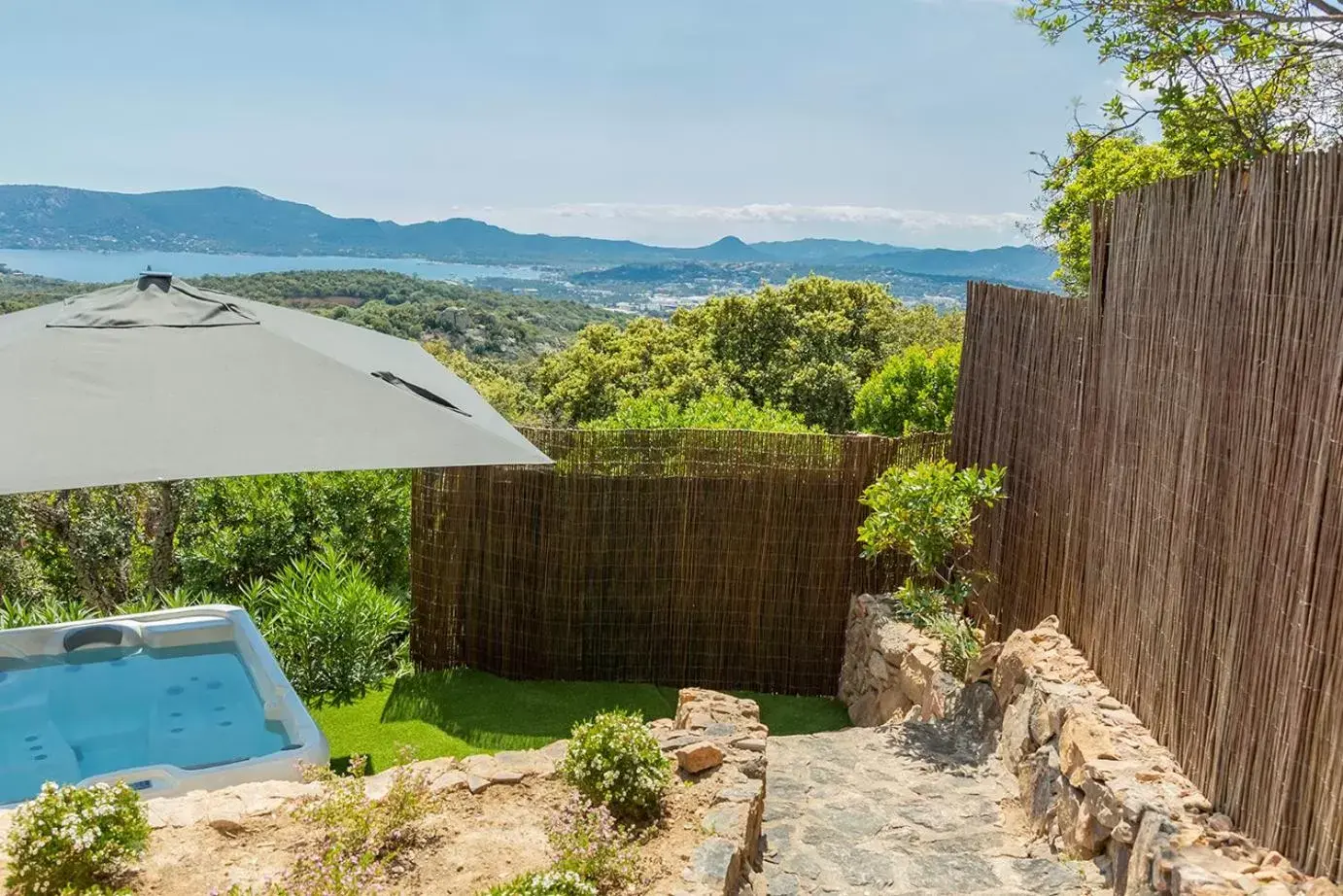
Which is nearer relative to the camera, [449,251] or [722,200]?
[722,200]

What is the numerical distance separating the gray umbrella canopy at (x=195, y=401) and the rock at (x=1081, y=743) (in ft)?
8.23

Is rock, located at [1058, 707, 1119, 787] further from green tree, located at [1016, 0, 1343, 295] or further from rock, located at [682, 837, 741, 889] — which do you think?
green tree, located at [1016, 0, 1343, 295]

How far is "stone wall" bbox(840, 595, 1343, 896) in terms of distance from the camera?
3029mm

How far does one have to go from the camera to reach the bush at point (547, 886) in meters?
2.74

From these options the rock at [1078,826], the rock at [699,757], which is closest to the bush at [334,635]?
the rock at [699,757]

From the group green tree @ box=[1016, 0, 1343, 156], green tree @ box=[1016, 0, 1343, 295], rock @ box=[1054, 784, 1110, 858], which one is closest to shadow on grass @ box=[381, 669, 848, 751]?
rock @ box=[1054, 784, 1110, 858]

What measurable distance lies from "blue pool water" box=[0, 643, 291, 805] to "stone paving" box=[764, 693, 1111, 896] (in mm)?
2967

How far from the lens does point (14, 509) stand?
26.6 feet

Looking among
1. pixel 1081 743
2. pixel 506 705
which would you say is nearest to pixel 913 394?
pixel 506 705

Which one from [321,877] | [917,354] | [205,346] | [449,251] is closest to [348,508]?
[205,346]

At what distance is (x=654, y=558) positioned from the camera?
21.9 ft

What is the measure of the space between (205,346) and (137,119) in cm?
2138

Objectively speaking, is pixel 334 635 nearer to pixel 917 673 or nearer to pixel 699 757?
pixel 699 757

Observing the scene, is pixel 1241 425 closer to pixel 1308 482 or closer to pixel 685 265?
pixel 1308 482
